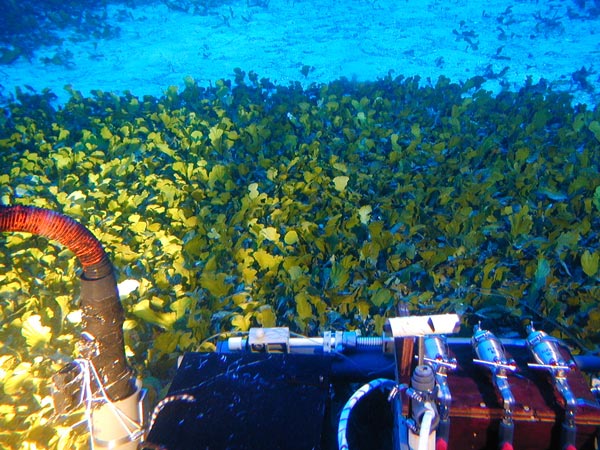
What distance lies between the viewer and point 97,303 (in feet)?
6.35

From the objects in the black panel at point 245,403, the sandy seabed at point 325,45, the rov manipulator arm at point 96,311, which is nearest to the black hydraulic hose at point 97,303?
the rov manipulator arm at point 96,311

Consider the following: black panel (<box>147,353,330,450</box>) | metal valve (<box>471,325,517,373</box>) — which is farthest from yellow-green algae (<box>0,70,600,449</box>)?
metal valve (<box>471,325,517,373</box>)

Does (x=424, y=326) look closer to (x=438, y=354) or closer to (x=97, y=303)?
(x=438, y=354)

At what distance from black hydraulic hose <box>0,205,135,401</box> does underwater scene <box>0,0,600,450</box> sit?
77 millimetres

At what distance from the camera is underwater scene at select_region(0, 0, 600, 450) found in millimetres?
2926

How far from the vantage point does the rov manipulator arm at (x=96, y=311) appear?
5.92ft

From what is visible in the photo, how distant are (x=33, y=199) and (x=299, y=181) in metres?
2.45

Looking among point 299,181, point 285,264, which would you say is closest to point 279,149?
point 299,181

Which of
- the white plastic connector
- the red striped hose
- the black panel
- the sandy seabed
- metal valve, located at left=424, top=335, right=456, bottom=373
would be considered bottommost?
the sandy seabed

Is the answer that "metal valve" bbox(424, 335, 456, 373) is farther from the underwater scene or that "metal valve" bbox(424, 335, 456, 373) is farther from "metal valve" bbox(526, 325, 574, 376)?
the underwater scene

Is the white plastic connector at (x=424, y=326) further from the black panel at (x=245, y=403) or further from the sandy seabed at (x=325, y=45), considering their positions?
the sandy seabed at (x=325, y=45)

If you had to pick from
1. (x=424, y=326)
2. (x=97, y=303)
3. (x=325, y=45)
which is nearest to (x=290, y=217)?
(x=97, y=303)

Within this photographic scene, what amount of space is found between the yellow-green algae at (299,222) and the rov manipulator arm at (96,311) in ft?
1.46

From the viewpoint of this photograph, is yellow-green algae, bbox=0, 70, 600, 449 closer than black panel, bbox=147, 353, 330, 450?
No
